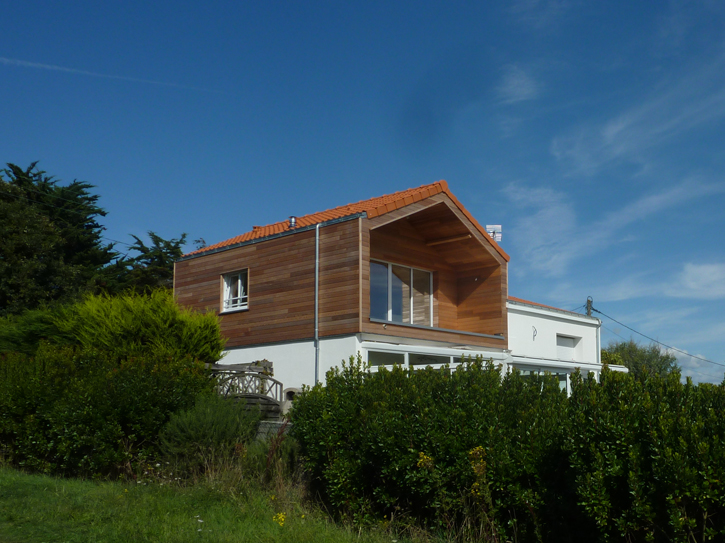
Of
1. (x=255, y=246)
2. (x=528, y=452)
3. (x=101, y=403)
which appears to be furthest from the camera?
(x=255, y=246)

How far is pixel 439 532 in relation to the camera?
7.67 metres

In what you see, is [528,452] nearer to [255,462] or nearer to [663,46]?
[255,462]

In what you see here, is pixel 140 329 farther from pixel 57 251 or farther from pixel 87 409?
pixel 57 251

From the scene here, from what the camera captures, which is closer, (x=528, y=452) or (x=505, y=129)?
(x=528, y=452)

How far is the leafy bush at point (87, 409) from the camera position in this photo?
1129 centimetres

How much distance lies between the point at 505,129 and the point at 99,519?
10.7 metres

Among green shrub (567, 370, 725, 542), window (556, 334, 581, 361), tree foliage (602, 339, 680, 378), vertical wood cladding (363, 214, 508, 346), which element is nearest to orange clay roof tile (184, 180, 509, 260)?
vertical wood cladding (363, 214, 508, 346)

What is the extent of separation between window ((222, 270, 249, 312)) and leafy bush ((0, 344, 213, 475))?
7.31 meters

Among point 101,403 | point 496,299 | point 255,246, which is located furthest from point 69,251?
point 101,403

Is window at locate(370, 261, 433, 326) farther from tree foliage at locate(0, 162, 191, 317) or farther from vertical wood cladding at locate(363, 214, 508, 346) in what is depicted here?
tree foliage at locate(0, 162, 191, 317)

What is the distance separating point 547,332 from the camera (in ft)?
90.1

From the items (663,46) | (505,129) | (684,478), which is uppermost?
(663,46)

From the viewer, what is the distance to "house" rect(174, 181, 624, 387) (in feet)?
57.2

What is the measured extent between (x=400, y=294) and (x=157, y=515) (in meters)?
13.3
